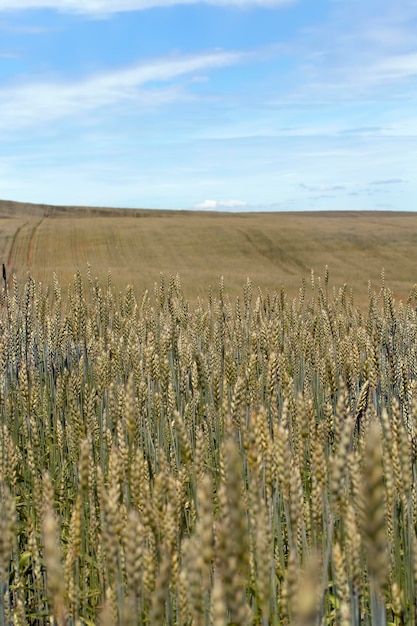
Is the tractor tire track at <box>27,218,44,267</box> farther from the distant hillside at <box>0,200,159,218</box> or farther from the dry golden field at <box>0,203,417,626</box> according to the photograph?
the distant hillside at <box>0,200,159,218</box>

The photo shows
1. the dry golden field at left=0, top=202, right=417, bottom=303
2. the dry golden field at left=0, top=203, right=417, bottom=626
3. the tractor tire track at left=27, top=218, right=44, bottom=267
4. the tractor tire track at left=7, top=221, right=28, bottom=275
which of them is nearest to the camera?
the dry golden field at left=0, top=203, right=417, bottom=626

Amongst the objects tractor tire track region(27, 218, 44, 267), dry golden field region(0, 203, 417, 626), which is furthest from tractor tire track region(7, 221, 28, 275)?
dry golden field region(0, 203, 417, 626)

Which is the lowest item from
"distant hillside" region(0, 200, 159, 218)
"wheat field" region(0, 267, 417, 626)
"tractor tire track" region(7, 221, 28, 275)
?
"wheat field" region(0, 267, 417, 626)

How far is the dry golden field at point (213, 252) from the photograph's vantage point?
2141 centimetres

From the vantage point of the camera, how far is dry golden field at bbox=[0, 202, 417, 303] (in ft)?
70.2

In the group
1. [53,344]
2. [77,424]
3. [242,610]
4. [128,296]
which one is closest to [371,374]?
[77,424]

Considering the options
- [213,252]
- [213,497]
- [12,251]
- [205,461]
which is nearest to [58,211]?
[12,251]

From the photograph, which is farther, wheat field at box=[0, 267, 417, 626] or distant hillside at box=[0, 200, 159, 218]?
distant hillside at box=[0, 200, 159, 218]

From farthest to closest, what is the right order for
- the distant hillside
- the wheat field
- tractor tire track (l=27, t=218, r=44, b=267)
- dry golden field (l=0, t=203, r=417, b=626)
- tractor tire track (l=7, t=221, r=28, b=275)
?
the distant hillside
tractor tire track (l=27, t=218, r=44, b=267)
tractor tire track (l=7, t=221, r=28, b=275)
dry golden field (l=0, t=203, r=417, b=626)
the wheat field

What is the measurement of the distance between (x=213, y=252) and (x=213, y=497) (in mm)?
23132

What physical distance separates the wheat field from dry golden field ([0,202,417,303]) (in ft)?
43.9

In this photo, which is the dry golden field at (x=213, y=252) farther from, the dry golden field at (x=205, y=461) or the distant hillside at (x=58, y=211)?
the distant hillside at (x=58, y=211)

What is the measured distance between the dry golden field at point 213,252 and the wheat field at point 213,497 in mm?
13385

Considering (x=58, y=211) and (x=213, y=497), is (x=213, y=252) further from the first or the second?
(x=58, y=211)
